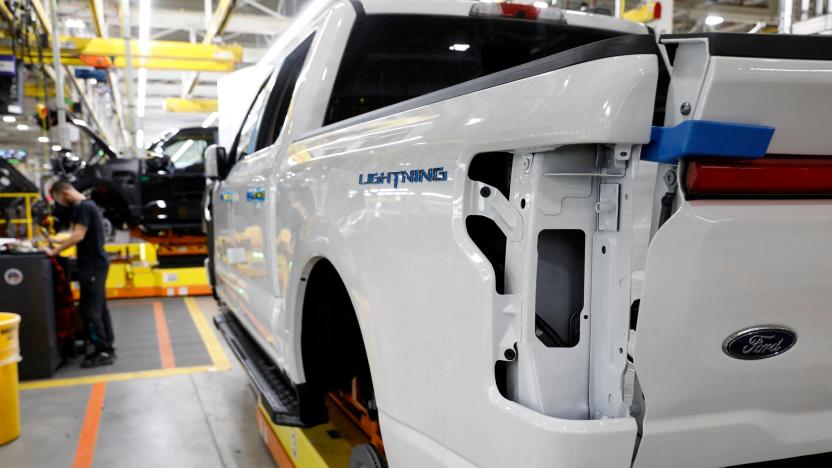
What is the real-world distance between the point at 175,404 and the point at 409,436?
137 inches

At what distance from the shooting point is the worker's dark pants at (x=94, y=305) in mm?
5441

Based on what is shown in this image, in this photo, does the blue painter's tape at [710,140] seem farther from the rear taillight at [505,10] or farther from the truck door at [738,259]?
the rear taillight at [505,10]

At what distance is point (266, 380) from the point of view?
9.89 feet

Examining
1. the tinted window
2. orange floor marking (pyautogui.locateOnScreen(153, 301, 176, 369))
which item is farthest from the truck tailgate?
orange floor marking (pyautogui.locateOnScreen(153, 301, 176, 369))

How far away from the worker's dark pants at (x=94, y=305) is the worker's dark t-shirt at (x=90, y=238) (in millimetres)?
70

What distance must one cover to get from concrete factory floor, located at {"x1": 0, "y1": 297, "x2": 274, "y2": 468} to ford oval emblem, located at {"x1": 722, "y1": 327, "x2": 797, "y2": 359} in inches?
114

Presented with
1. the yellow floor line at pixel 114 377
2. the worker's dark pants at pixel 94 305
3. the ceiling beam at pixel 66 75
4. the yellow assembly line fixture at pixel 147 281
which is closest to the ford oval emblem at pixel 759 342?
the yellow floor line at pixel 114 377

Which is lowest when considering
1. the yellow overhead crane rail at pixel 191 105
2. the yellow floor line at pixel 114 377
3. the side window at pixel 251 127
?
the yellow floor line at pixel 114 377

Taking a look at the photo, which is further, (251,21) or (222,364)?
(251,21)

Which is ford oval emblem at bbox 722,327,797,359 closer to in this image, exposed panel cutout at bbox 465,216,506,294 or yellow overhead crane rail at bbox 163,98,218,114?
exposed panel cutout at bbox 465,216,506,294

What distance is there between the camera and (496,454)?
50.0 inches

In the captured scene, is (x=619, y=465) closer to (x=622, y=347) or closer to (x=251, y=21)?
(x=622, y=347)

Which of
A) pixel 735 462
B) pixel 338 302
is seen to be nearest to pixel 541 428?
pixel 735 462

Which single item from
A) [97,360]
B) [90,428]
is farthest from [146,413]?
[97,360]
